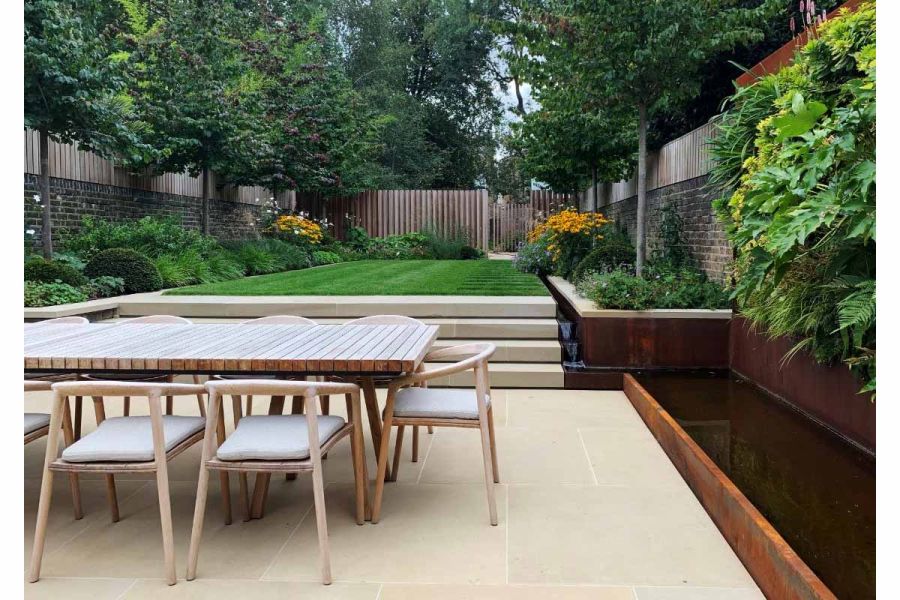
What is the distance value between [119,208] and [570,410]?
798cm

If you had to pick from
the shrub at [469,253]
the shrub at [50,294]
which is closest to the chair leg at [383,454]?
the shrub at [50,294]

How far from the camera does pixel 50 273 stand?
6895mm

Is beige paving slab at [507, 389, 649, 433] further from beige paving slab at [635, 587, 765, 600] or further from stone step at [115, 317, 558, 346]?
beige paving slab at [635, 587, 765, 600]

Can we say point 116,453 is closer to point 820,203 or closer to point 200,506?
point 200,506

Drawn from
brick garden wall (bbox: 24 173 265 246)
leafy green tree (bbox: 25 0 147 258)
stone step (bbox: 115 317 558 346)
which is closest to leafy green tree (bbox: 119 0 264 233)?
brick garden wall (bbox: 24 173 265 246)

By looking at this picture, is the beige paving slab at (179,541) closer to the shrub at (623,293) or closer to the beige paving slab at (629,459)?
the beige paving slab at (629,459)

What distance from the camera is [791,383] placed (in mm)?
4414

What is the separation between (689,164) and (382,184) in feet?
45.3

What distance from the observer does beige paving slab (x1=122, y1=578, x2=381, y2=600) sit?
221 centimetres

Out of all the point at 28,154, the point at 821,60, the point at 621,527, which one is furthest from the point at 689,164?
the point at 28,154

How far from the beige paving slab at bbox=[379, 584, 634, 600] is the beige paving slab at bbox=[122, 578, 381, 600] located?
9 centimetres

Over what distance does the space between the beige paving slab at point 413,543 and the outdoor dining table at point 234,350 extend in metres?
0.43

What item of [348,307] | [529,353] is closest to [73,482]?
[348,307]
